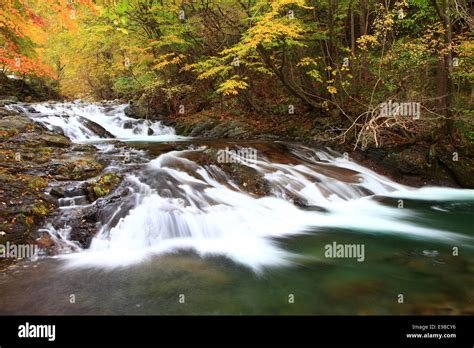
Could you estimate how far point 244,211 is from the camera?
743cm

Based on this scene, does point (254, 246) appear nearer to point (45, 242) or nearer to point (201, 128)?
point (45, 242)

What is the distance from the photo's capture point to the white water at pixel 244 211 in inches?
233

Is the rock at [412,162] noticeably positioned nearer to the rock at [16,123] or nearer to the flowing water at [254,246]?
the flowing water at [254,246]

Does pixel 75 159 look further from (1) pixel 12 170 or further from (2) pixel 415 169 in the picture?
(2) pixel 415 169

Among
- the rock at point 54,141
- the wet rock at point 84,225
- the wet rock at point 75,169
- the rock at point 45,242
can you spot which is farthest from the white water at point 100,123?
the rock at point 45,242

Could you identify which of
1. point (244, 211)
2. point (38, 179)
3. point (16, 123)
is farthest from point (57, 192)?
point (16, 123)

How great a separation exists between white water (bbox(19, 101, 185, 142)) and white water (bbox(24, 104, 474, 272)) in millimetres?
5597

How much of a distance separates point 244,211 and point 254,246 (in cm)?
136

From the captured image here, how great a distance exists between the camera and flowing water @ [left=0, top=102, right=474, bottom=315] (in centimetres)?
436

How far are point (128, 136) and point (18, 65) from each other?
6.70 m

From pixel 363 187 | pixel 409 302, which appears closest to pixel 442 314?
pixel 409 302

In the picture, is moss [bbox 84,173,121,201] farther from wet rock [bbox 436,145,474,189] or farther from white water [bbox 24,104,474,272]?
wet rock [bbox 436,145,474,189]

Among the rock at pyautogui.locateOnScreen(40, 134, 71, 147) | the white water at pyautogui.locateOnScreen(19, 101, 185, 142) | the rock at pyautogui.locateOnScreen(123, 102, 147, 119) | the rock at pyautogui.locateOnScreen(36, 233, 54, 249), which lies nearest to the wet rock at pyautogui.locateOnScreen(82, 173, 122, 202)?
the rock at pyautogui.locateOnScreen(36, 233, 54, 249)

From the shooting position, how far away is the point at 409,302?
434 cm
